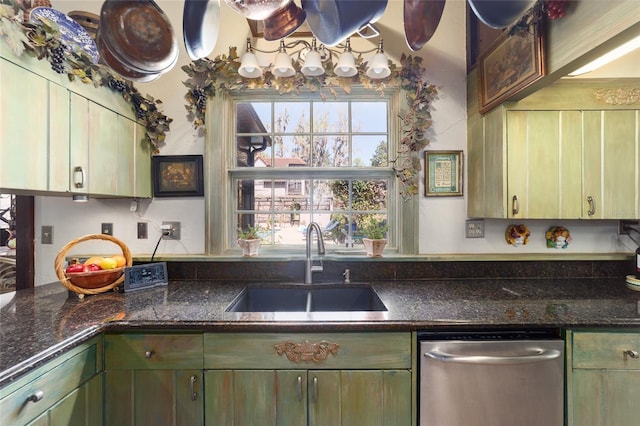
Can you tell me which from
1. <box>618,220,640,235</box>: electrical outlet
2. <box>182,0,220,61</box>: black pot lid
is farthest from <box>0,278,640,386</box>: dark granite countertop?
<box>182,0,220,61</box>: black pot lid

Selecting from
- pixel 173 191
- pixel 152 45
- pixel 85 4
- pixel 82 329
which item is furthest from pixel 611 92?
pixel 85 4

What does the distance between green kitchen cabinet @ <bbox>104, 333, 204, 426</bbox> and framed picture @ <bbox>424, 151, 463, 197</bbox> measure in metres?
1.64

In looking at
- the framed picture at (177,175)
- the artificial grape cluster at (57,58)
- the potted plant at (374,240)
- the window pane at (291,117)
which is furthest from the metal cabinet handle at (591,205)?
the artificial grape cluster at (57,58)

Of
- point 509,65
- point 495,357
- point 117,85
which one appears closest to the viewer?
point 495,357

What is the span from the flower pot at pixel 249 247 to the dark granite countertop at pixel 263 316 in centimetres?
31

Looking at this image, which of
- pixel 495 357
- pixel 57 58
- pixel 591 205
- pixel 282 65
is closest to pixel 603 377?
pixel 495 357

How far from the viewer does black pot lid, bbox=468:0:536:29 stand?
85 centimetres

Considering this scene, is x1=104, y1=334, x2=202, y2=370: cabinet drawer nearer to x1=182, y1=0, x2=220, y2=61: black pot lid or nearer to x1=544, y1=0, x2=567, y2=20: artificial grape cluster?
x1=182, y1=0, x2=220, y2=61: black pot lid

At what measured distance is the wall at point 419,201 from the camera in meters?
1.96

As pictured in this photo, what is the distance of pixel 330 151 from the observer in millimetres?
2094

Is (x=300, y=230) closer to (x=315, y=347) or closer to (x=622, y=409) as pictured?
(x=315, y=347)

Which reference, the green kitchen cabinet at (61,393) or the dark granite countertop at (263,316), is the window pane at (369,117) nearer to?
the dark granite countertop at (263,316)

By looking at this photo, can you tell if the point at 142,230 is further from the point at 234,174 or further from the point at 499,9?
the point at 499,9

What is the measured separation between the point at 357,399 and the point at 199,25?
59.5 inches
